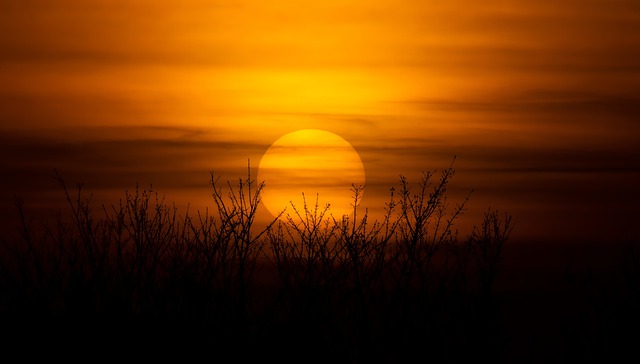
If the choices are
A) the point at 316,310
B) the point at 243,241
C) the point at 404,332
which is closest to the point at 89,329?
the point at 243,241

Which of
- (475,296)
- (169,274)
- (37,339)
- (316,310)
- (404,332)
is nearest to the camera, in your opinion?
(37,339)

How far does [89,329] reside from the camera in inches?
916

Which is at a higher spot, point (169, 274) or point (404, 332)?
point (169, 274)

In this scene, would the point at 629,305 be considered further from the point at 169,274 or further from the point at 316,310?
the point at 169,274

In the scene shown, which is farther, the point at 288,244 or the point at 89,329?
the point at 288,244

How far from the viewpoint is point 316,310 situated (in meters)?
26.8

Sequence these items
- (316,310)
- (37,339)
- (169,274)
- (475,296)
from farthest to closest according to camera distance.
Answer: (475,296)
(316,310)
(169,274)
(37,339)

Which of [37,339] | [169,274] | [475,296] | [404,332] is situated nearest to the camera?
[37,339]

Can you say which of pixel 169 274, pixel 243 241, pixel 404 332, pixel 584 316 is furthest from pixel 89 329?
pixel 584 316

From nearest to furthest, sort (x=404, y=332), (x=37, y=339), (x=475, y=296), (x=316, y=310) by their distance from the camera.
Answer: (x=37, y=339) < (x=316, y=310) < (x=404, y=332) < (x=475, y=296)

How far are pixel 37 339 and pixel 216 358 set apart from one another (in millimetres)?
4161

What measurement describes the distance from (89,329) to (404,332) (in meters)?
9.43

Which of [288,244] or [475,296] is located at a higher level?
[288,244]

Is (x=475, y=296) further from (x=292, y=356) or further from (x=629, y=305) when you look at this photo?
(x=292, y=356)
